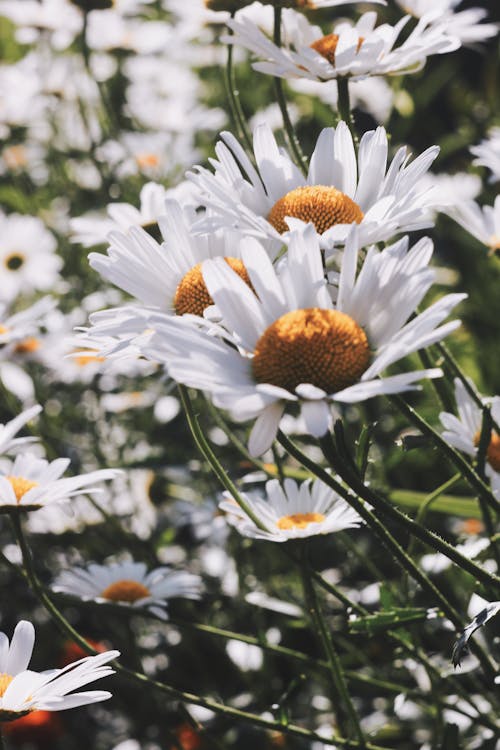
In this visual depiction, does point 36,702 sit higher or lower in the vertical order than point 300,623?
higher

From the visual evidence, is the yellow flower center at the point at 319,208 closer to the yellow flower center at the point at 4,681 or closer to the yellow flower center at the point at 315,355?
the yellow flower center at the point at 315,355

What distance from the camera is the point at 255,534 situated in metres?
0.91

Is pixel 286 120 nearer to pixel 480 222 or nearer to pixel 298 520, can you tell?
pixel 480 222

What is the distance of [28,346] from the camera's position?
6.33 feet

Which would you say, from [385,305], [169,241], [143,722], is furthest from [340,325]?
[143,722]

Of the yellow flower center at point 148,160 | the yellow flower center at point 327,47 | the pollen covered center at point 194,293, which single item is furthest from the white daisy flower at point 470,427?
the yellow flower center at point 148,160

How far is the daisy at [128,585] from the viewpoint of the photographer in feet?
3.76

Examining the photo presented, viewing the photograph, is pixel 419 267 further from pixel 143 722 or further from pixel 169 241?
pixel 143 722

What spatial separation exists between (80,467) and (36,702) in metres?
1.03

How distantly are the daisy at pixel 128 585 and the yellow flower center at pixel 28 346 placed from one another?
0.73 metres

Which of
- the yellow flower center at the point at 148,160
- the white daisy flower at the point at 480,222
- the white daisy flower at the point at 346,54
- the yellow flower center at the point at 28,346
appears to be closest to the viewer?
the white daisy flower at the point at 346,54

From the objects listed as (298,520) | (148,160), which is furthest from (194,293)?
(148,160)

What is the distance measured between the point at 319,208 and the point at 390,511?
0.30 metres

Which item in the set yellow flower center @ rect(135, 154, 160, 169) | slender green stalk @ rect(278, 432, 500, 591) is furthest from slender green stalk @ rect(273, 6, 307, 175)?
yellow flower center @ rect(135, 154, 160, 169)
